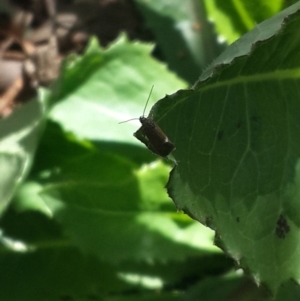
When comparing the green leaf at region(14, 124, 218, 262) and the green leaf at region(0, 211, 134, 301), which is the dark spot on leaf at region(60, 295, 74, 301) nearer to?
the green leaf at region(0, 211, 134, 301)

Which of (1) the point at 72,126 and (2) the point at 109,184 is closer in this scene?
(2) the point at 109,184

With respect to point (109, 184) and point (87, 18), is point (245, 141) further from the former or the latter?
point (87, 18)

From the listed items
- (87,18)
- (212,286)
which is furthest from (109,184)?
(87,18)

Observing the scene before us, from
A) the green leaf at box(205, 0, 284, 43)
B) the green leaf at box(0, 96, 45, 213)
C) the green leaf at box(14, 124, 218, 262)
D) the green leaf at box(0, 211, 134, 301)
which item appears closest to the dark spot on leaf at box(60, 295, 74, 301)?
the green leaf at box(0, 211, 134, 301)

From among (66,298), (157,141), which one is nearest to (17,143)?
(66,298)

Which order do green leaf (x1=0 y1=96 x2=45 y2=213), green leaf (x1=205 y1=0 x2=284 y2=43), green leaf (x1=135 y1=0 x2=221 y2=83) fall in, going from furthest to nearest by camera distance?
green leaf (x1=135 y1=0 x2=221 y2=83), green leaf (x1=205 y1=0 x2=284 y2=43), green leaf (x1=0 y1=96 x2=45 y2=213)

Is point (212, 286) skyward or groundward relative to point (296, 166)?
groundward

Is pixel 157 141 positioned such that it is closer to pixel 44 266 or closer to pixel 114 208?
pixel 114 208
